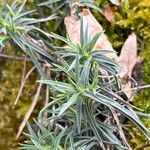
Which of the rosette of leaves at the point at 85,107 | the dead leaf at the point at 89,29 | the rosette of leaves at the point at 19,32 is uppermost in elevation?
the rosette of leaves at the point at 19,32

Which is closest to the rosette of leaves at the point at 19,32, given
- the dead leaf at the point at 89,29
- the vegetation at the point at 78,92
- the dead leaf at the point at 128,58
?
the vegetation at the point at 78,92

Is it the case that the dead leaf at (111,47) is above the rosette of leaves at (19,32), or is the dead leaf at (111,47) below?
below

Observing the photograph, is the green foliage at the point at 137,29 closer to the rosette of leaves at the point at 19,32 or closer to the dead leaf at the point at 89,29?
the dead leaf at the point at 89,29

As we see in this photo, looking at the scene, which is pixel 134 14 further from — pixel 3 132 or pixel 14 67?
pixel 3 132

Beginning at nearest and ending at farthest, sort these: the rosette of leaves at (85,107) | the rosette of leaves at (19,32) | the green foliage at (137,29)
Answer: the rosette of leaves at (85,107) < the rosette of leaves at (19,32) < the green foliage at (137,29)

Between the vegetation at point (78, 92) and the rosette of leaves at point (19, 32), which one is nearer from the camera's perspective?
the vegetation at point (78, 92)

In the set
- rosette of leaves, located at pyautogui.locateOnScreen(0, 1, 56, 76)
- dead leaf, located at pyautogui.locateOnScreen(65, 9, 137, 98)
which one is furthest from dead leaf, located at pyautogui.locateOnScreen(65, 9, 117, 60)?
rosette of leaves, located at pyautogui.locateOnScreen(0, 1, 56, 76)

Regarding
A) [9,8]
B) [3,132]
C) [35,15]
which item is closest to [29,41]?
[9,8]

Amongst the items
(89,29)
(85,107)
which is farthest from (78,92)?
(89,29)

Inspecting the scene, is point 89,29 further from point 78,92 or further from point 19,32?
point 78,92
